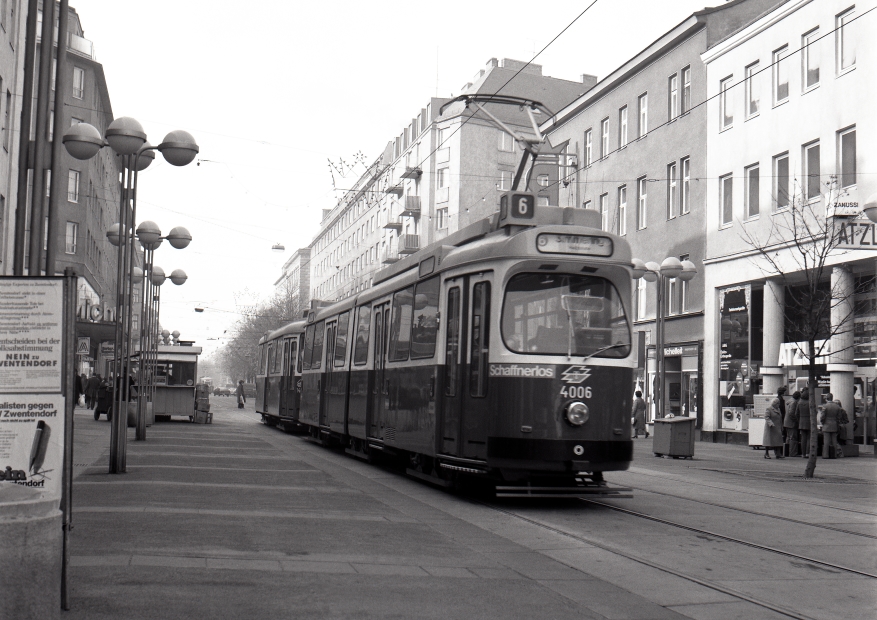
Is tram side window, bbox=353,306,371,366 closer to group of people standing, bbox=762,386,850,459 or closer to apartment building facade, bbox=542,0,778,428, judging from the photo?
group of people standing, bbox=762,386,850,459

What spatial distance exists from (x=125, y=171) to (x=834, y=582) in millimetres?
12855

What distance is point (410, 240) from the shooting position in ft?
238

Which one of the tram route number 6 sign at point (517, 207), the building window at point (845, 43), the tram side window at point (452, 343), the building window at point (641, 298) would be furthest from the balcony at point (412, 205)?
the tram route number 6 sign at point (517, 207)

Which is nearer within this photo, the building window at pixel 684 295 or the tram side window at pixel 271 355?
the tram side window at pixel 271 355

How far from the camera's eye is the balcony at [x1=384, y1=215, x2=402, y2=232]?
3078 inches

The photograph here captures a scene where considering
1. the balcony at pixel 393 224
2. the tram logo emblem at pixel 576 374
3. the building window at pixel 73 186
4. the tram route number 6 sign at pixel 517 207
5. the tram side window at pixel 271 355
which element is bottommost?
the tram logo emblem at pixel 576 374

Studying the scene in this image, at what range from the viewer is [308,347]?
84.2 feet

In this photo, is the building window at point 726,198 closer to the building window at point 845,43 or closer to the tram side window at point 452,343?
the building window at point 845,43

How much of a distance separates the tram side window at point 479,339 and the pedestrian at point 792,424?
14.6 m

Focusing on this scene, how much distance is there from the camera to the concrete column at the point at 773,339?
3009 cm

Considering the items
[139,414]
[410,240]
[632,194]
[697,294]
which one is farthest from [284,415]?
[410,240]

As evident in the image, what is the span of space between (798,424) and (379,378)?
1282 centimetres

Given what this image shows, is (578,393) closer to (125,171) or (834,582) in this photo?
(834,582)

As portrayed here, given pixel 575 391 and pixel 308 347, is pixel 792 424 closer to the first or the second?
pixel 308 347
